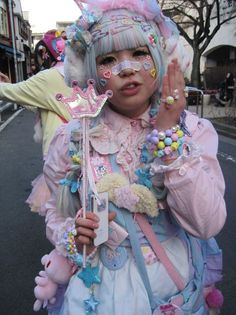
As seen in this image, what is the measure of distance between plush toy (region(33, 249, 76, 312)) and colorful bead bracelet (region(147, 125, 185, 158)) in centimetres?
56

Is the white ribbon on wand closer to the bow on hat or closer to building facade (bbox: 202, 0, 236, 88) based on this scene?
the bow on hat

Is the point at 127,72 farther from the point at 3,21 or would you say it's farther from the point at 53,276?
the point at 3,21

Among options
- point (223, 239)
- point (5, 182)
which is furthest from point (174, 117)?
point (5, 182)

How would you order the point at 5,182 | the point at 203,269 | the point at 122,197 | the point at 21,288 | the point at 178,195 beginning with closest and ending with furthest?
the point at 178,195 < the point at 122,197 < the point at 203,269 < the point at 21,288 < the point at 5,182

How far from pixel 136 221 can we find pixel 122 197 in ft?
0.34

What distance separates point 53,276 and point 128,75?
77cm

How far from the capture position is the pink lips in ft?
4.75

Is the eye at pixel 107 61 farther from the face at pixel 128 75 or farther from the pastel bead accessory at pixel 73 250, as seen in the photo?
the pastel bead accessory at pixel 73 250

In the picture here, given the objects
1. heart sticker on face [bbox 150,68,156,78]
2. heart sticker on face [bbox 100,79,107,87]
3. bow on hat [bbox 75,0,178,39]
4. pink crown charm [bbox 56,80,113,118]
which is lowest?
pink crown charm [bbox 56,80,113,118]

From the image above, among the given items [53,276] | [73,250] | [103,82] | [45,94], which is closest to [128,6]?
[103,82]

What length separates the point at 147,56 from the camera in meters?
1.46

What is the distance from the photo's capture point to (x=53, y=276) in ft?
5.20

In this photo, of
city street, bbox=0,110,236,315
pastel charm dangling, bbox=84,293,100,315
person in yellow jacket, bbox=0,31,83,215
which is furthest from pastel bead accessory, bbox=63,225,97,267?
city street, bbox=0,110,236,315

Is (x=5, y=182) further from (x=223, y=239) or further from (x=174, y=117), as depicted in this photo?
(x=174, y=117)
